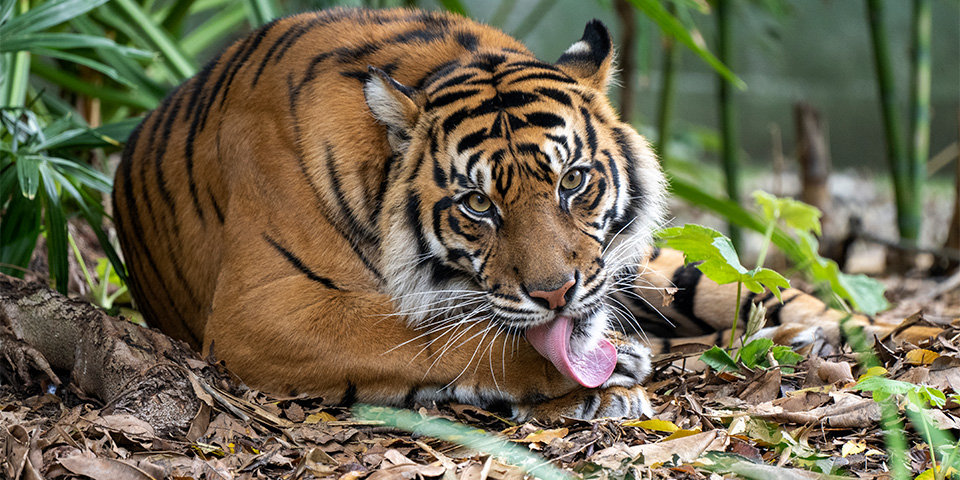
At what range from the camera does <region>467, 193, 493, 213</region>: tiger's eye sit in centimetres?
202

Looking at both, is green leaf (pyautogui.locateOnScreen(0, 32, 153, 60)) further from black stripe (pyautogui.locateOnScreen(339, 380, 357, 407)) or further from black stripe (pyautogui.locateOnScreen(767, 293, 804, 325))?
black stripe (pyautogui.locateOnScreen(767, 293, 804, 325))

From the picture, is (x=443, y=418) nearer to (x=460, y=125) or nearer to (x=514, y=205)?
(x=514, y=205)

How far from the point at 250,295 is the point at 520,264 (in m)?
0.74

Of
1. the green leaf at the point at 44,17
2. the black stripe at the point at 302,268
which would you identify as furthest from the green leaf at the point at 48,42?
the black stripe at the point at 302,268

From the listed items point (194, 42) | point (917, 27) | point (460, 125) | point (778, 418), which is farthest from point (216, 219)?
point (917, 27)

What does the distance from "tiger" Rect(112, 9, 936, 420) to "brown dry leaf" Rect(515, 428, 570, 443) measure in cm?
11

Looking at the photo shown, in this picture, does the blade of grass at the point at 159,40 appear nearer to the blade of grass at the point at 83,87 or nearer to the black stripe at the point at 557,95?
the blade of grass at the point at 83,87

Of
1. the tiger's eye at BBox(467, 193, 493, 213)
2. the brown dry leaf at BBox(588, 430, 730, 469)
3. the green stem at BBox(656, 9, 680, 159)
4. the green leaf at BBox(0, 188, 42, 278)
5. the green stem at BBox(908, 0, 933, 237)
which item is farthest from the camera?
the green stem at BBox(656, 9, 680, 159)

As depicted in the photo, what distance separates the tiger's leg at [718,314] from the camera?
245 cm

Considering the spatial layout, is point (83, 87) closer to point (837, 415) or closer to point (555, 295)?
point (555, 295)

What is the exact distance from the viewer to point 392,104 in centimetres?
209

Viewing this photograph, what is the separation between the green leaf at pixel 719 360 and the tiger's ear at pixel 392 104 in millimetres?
963

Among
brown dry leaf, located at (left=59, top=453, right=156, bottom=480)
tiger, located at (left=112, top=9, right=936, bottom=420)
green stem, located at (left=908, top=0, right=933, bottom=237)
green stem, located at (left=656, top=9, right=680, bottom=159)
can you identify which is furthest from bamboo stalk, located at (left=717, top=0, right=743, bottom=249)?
brown dry leaf, located at (left=59, top=453, right=156, bottom=480)

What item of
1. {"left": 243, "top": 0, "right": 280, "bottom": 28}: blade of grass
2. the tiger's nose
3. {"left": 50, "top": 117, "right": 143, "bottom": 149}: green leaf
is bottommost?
the tiger's nose
